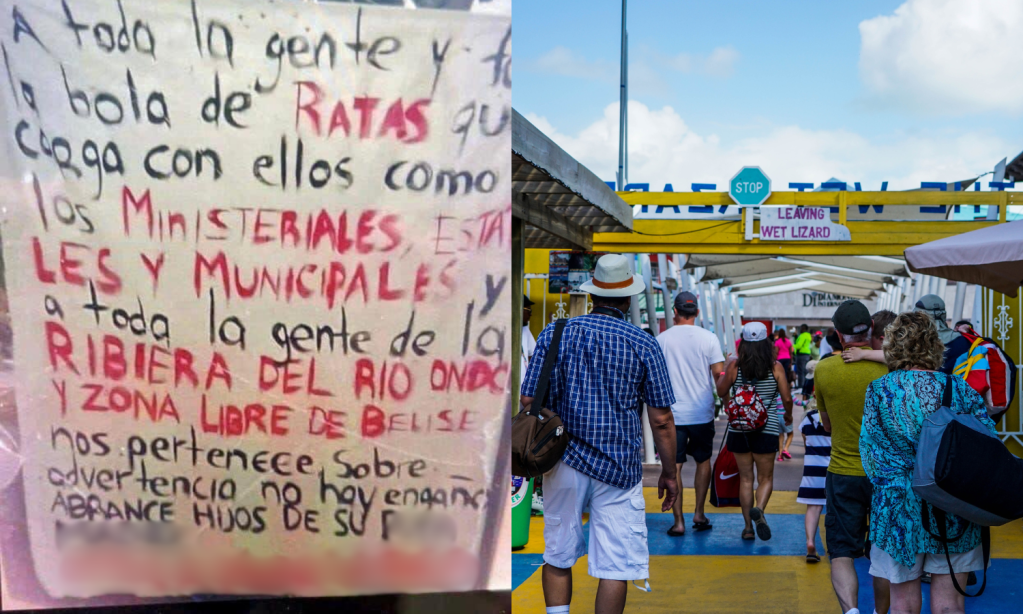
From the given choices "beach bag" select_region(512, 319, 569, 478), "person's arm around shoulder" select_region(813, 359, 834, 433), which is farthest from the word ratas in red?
"person's arm around shoulder" select_region(813, 359, 834, 433)

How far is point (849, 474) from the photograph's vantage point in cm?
477

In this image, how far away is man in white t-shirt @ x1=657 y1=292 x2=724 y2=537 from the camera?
24.3 feet

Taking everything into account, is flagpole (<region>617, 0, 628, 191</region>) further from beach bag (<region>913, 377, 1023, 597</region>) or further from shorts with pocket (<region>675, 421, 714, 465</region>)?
beach bag (<region>913, 377, 1023, 597</region>)

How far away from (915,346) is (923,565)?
0.93 meters

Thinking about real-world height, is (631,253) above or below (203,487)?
above

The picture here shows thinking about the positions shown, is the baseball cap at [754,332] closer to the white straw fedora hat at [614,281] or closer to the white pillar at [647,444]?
the white straw fedora hat at [614,281]

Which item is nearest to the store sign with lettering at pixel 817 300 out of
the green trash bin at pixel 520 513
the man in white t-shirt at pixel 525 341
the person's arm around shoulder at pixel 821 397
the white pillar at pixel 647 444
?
the white pillar at pixel 647 444

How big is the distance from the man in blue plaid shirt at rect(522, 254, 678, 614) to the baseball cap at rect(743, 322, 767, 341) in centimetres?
319

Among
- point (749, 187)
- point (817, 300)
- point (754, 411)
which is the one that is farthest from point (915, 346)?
point (817, 300)

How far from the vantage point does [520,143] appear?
197 inches

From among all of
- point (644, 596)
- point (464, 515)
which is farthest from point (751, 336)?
point (464, 515)

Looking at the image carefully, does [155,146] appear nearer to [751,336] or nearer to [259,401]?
[259,401]

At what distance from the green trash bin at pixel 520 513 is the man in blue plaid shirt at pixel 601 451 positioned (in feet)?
7.59

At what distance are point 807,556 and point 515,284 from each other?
2.82m
